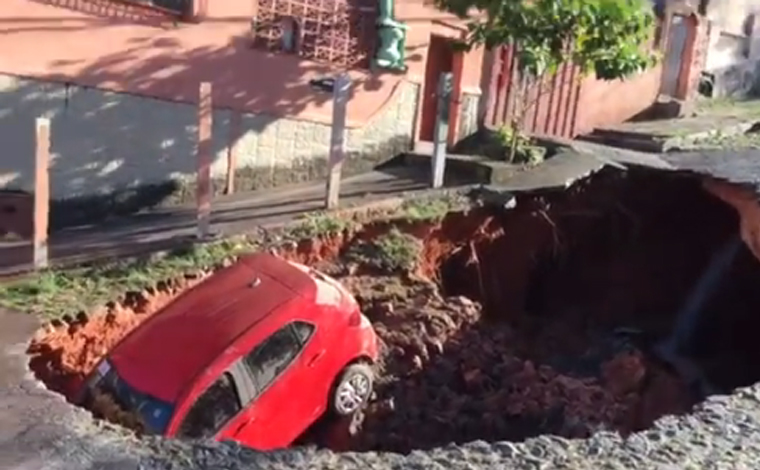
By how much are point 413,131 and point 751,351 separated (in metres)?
5.47

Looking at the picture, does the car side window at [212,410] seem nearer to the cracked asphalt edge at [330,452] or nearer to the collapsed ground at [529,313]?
the collapsed ground at [529,313]

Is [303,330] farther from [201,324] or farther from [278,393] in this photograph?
[201,324]

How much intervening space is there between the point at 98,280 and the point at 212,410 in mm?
2552

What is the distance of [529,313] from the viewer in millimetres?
14445

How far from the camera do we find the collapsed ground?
10.5 metres

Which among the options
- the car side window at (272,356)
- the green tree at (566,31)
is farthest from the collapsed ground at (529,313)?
the green tree at (566,31)

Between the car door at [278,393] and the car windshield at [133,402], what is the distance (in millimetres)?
617

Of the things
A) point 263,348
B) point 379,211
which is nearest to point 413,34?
point 379,211

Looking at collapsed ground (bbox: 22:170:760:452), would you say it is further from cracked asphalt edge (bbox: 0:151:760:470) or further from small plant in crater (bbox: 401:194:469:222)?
cracked asphalt edge (bbox: 0:151:760:470)

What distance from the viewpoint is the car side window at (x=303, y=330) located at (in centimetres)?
906

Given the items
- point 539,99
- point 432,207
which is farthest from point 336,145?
point 539,99

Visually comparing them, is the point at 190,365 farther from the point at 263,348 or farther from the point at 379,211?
the point at 379,211

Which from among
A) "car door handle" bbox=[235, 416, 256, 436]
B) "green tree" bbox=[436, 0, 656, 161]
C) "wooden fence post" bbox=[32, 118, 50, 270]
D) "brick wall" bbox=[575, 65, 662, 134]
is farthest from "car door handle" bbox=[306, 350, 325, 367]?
"brick wall" bbox=[575, 65, 662, 134]

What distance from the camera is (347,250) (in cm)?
1220
